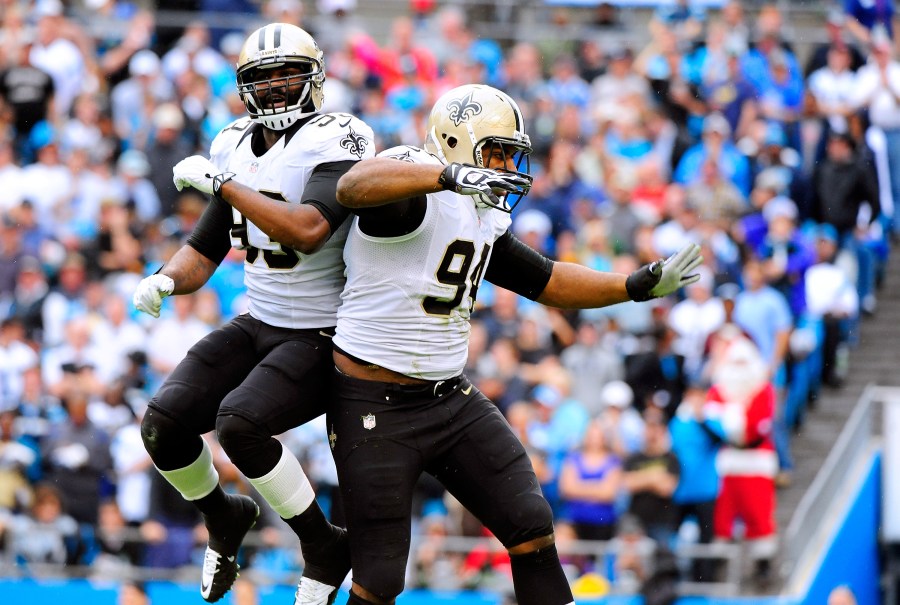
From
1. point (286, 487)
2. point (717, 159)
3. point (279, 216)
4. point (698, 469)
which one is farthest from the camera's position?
point (717, 159)

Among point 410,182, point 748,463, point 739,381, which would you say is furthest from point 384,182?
A: point 739,381

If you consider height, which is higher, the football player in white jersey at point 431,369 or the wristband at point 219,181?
the wristband at point 219,181

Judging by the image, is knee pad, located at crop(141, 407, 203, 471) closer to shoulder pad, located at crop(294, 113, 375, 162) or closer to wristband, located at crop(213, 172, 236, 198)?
wristband, located at crop(213, 172, 236, 198)

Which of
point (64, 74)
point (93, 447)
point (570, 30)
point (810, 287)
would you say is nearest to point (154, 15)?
point (64, 74)

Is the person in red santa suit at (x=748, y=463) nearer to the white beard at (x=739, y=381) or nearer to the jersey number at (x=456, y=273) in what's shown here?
the white beard at (x=739, y=381)

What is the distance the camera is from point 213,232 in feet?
23.4

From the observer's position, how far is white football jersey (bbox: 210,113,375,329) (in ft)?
22.1

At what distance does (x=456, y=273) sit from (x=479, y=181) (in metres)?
0.71

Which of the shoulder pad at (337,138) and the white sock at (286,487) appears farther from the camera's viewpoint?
the white sock at (286,487)

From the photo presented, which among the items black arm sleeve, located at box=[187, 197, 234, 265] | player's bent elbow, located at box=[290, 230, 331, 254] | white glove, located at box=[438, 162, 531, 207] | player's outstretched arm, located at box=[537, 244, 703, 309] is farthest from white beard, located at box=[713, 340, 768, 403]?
white glove, located at box=[438, 162, 531, 207]

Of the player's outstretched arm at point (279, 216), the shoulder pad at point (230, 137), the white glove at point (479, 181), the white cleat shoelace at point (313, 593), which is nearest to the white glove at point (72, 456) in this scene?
the white cleat shoelace at point (313, 593)

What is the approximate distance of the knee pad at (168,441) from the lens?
6.88m

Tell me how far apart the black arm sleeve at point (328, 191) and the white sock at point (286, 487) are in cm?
105

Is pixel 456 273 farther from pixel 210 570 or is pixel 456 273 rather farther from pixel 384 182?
pixel 210 570
